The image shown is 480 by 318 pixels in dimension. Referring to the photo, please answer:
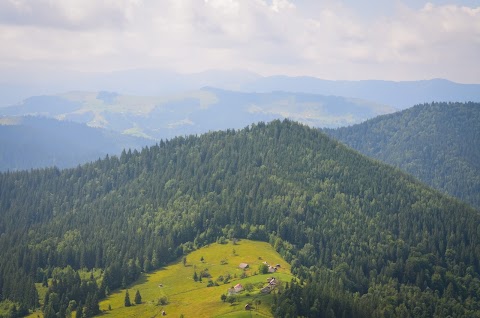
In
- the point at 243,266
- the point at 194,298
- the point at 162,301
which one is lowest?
the point at 162,301

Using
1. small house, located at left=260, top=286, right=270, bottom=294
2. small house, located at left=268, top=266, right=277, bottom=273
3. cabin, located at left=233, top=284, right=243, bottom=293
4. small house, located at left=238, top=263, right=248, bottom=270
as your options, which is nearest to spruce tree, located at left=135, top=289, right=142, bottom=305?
cabin, located at left=233, top=284, right=243, bottom=293

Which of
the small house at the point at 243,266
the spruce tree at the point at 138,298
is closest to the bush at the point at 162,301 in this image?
the spruce tree at the point at 138,298

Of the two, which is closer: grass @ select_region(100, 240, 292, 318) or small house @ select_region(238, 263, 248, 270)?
grass @ select_region(100, 240, 292, 318)

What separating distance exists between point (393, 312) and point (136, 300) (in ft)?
280

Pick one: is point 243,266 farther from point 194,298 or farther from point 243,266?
point 194,298

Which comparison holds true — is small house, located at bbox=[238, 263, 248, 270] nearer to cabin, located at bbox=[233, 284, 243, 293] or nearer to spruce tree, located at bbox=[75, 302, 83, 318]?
cabin, located at bbox=[233, 284, 243, 293]

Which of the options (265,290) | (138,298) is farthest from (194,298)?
(265,290)

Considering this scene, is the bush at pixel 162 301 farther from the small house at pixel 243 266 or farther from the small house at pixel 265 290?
the small house at pixel 265 290

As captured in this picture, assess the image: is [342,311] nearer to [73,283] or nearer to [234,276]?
[234,276]

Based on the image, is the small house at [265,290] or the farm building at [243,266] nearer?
the small house at [265,290]

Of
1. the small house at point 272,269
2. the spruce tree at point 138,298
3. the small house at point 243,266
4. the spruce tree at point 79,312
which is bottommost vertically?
the spruce tree at point 79,312

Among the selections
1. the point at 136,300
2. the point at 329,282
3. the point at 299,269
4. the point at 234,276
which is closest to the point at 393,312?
the point at 329,282

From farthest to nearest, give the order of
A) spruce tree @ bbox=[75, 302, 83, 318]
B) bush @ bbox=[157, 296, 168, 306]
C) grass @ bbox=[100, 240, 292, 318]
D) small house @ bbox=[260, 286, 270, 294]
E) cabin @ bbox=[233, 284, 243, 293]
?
1. bush @ bbox=[157, 296, 168, 306]
2. spruce tree @ bbox=[75, 302, 83, 318]
3. cabin @ bbox=[233, 284, 243, 293]
4. small house @ bbox=[260, 286, 270, 294]
5. grass @ bbox=[100, 240, 292, 318]

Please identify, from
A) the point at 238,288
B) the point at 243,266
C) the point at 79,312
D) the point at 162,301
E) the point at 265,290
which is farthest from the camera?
the point at 243,266
